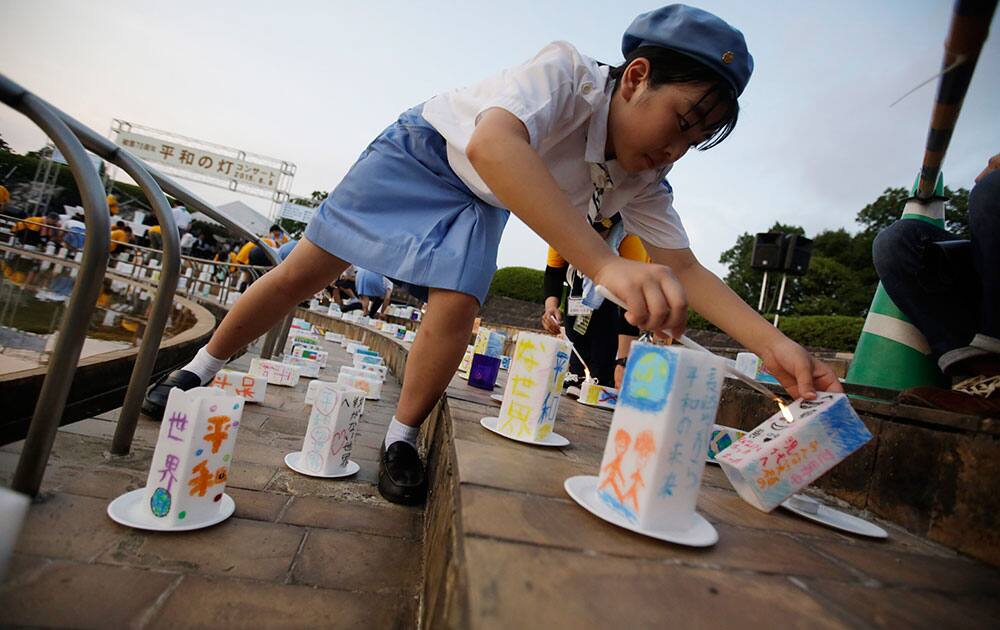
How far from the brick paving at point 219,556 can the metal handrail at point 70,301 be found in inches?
3.6

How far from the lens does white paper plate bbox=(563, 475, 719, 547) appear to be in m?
0.76

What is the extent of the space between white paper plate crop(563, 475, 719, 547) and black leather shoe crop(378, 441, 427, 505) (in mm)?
595

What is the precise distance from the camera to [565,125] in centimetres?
132

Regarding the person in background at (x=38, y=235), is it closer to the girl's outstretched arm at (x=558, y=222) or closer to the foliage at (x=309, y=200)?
the girl's outstretched arm at (x=558, y=222)

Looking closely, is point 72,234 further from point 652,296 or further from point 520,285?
point 652,296

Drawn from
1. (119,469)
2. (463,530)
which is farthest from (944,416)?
(119,469)

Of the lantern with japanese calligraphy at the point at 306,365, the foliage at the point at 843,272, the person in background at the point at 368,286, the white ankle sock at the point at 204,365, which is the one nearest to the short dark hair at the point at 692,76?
the white ankle sock at the point at 204,365

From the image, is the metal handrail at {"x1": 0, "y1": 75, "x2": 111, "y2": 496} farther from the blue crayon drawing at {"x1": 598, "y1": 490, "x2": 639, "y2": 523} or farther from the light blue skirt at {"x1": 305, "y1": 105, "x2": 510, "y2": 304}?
the blue crayon drawing at {"x1": 598, "y1": 490, "x2": 639, "y2": 523}

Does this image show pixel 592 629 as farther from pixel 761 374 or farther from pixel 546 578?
pixel 761 374

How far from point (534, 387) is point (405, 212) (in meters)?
0.70

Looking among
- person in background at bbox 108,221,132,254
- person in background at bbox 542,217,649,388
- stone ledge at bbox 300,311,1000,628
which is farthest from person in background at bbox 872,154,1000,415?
person in background at bbox 108,221,132,254

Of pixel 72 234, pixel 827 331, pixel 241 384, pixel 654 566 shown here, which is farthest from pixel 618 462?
pixel 72 234

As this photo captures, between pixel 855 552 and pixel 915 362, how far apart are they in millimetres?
1372

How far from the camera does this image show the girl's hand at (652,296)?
80 cm
